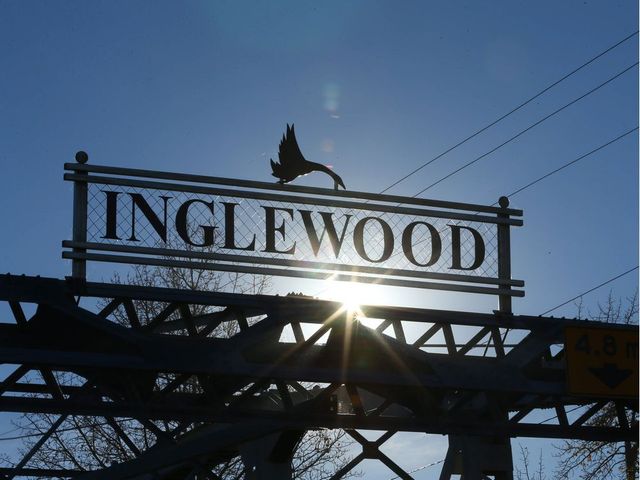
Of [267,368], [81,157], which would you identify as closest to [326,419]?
[267,368]

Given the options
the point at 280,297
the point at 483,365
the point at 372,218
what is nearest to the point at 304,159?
the point at 372,218

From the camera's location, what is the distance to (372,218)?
1305 centimetres

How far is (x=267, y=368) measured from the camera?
11500 millimetres

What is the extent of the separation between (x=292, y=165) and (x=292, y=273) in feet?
4.15

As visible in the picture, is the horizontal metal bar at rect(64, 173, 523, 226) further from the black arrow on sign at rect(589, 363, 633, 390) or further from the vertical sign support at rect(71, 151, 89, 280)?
the black arrow on sign at rect(589, 363, 633, 390)

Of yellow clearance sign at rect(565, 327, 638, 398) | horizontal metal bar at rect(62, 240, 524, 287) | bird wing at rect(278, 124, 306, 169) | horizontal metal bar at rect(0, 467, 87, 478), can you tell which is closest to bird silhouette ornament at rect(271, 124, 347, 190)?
bird wing at rect(278, 124, 306, 169)

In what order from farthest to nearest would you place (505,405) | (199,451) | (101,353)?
(505,405)
(199,451)
(101,353)

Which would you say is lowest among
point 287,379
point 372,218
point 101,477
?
point 101,477

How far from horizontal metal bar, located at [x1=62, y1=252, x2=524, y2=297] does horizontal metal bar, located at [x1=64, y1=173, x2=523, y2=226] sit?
74cm

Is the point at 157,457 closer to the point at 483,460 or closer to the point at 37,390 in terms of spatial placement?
the point at 37,390

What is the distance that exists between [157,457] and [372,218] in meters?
3.38

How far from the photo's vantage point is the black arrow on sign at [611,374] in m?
12.6

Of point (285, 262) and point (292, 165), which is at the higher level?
point (292, 165)

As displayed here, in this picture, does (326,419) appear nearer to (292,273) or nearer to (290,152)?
(292,273)
